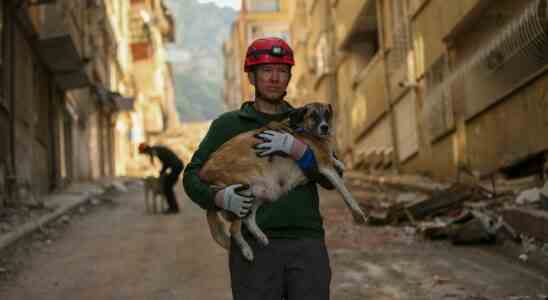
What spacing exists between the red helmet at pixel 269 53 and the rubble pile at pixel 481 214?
15.2ft

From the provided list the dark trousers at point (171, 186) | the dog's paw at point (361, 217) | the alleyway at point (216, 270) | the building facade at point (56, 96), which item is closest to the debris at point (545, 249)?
the alleyway at point (216, 270)

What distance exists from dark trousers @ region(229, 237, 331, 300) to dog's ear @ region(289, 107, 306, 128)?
0.53 metres

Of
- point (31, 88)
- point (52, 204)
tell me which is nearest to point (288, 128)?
point (52, 204)

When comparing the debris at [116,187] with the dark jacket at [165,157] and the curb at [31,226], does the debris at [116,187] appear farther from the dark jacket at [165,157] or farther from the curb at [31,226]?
the dark jacket at [165,157]

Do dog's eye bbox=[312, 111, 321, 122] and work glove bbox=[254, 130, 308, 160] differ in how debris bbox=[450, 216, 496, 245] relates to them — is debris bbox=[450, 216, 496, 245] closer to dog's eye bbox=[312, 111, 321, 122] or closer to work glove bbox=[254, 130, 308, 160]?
dog's eye bbox=[312, 111, 321, 122]

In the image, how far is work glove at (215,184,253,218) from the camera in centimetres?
252

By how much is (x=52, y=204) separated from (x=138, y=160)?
87.9ft

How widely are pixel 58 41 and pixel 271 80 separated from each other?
1447 cm

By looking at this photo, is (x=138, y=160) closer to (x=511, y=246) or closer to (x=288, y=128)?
(x=511, y=246)

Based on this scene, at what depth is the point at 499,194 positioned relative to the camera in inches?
348

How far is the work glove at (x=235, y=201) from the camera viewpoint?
252 centimetres

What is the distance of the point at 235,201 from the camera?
2.53m

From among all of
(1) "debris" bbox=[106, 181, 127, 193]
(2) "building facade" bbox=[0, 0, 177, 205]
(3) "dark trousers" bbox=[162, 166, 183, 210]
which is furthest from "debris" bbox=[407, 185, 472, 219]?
(1) "debris" bbox=[106, 181, 127, 193]

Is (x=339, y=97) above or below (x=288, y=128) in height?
above
